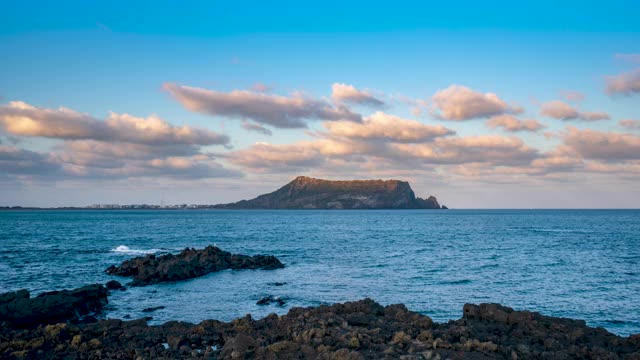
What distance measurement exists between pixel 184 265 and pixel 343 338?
3635cm

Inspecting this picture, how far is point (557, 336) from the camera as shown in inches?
901

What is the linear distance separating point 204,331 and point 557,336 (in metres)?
17.5

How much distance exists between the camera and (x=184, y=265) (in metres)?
53.6

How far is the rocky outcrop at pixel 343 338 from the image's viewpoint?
20.1 m

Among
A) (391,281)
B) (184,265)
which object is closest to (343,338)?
(391,281)

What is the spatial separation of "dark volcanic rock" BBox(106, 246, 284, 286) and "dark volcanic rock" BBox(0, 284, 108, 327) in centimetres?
1287

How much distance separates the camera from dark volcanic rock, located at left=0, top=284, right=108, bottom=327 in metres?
29.7

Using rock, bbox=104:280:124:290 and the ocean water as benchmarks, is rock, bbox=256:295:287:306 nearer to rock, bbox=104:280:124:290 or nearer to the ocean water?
the ocean water

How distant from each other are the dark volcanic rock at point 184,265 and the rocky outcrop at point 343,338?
78.8 feet

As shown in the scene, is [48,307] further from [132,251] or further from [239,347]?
[132,251]

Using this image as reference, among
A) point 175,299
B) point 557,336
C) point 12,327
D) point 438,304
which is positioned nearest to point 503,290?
point 438,304

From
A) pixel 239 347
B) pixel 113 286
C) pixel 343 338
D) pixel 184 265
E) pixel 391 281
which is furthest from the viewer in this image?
pixel 184 265

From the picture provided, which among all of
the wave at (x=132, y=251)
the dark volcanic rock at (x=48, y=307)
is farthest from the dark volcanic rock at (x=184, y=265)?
the wave at (x=132, y=251)

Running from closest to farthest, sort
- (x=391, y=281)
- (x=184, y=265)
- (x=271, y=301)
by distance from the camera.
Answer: (x=271, y=301) < (x=391, y=281) < (x=184, y=265)
